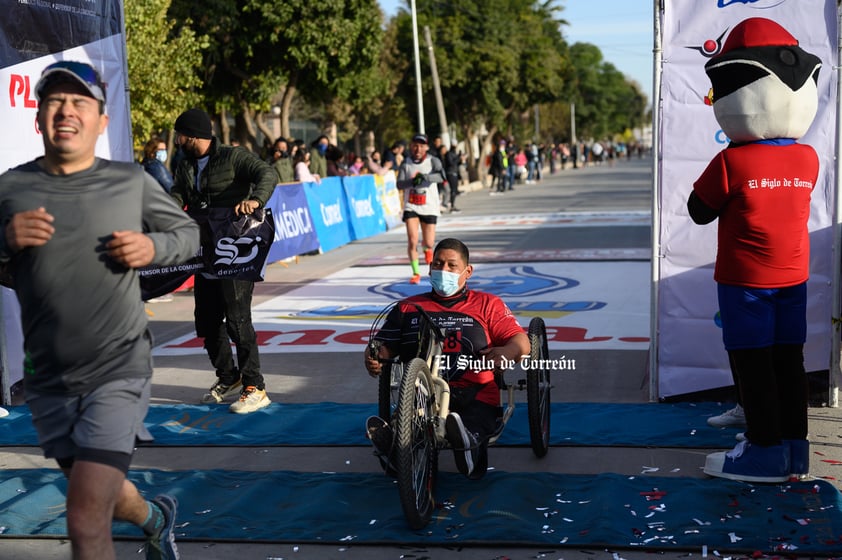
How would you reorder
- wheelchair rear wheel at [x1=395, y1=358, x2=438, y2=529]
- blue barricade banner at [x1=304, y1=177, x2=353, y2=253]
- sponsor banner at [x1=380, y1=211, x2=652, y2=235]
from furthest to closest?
sponsor banner at [x1=380, y1=211, x2=652, y2=235]
blue barricade banner at [x1=304, y1=177, x2=353, y2=253]
wheelchair rear wheel at [x1=395, y1=358, x2=438, y2=529]

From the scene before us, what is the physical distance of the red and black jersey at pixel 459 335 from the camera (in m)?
5.73

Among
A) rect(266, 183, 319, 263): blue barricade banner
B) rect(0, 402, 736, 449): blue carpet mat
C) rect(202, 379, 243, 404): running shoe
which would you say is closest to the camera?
rect(0, 402, 736, 449): blue carpet mat

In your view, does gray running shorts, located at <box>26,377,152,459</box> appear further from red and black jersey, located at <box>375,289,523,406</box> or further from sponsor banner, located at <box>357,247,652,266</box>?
sponsor banner, located at <box>357,247,652,266</box>

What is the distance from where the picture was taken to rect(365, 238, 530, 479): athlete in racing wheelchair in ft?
18.6

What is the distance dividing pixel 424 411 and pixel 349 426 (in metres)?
1.97

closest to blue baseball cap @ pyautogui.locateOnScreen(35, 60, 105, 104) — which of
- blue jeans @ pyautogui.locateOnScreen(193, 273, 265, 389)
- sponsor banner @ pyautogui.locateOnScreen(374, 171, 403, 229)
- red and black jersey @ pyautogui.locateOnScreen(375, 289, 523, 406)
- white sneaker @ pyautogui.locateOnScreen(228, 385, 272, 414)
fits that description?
red and black jersey @ pyautogui.locateOnScreen(375, 289, 523, 406)

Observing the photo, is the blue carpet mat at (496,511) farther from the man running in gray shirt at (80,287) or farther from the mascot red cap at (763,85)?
the mascot red cap at (763,85)

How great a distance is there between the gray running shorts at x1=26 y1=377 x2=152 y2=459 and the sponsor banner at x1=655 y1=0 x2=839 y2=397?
4500mm

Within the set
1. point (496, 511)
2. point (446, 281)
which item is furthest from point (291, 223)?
point (496, 511)

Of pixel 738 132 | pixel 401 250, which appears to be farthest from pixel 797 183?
pixel 401 250

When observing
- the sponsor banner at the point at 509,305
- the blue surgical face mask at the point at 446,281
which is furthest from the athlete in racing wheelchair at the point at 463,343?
the sponsor banner at the point at 509,305

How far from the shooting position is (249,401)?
7633mm

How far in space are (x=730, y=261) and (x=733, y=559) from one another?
1668 millimetres

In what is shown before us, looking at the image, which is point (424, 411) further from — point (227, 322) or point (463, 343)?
point (227, 322)
